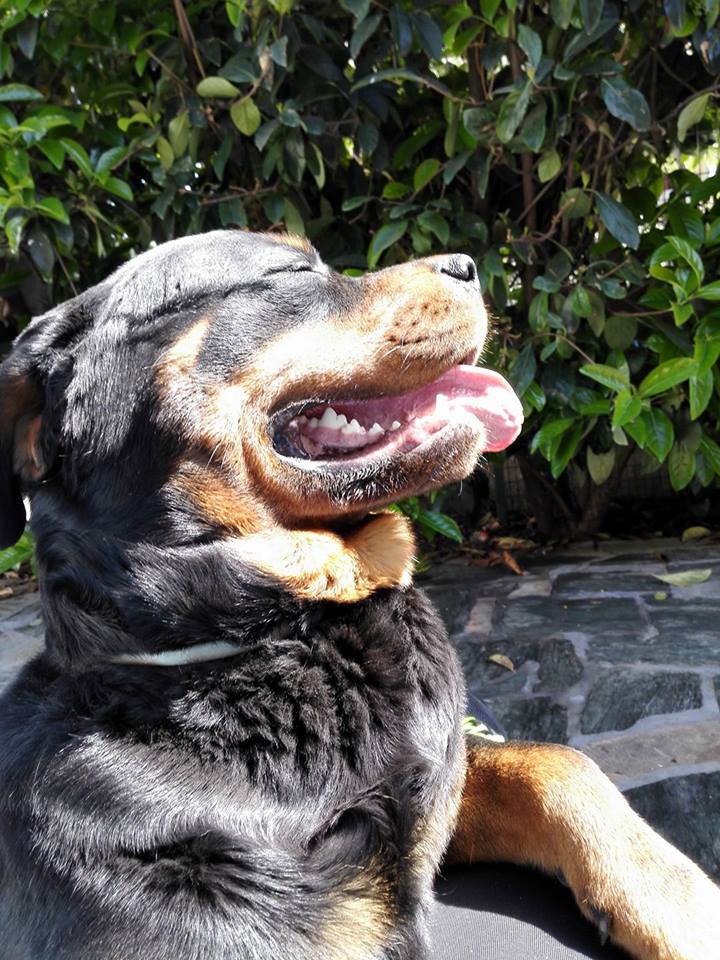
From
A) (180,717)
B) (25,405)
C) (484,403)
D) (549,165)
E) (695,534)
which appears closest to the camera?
(180,717)

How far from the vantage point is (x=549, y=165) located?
3.58 metres

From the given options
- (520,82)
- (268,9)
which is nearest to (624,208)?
(520,82)

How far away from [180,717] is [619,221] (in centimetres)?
276

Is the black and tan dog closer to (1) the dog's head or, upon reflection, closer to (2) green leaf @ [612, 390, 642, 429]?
(1) the dog's head

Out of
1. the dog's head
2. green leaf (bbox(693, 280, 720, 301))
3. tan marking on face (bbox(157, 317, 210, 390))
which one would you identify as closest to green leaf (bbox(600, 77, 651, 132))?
green leaf (bbox(693, 280, 720, 301))

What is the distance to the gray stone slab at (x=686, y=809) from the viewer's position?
255 cm

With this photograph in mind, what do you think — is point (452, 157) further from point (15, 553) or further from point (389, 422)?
point (15, 553)

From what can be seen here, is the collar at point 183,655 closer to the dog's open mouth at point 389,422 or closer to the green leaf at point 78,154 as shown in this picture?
the dog's open mouth at point 389,422

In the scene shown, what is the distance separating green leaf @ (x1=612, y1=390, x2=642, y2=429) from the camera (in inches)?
141

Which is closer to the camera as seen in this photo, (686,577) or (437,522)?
(686,577)

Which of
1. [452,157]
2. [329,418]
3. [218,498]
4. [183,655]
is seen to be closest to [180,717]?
[183,655]

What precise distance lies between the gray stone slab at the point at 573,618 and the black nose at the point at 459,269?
189 centimetres

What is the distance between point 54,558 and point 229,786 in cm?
63

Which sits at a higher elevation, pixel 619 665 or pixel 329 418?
pixel 329 418
